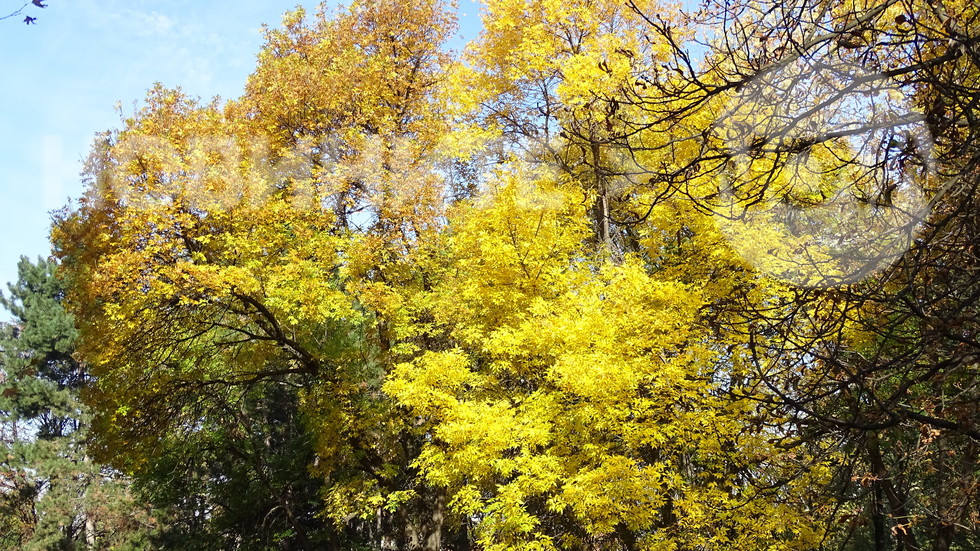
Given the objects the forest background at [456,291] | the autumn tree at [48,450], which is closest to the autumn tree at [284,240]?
the forest background at [456,291]

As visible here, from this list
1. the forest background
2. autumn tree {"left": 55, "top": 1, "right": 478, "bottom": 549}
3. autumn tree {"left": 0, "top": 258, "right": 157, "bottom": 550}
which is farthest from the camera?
autumn tree {"left": 0, "top": 258, "right": 157, "bottom": 550}

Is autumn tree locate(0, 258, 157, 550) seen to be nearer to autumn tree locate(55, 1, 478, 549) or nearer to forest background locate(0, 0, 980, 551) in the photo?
forest background locate(0, 0, 980, 551)

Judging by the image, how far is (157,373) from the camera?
1097cm

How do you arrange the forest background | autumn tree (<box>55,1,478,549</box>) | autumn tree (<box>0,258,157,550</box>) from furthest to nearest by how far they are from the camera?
autumn tree (<box>0,258,157,550</box>) → autumn tree (<box>55,1,478,549</box>) → the forest background

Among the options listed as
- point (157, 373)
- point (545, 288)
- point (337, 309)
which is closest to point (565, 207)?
point (545, 288)

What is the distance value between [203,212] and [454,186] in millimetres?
5183

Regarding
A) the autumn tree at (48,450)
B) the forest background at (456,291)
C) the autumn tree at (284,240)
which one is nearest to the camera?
the forest background at (456,291)

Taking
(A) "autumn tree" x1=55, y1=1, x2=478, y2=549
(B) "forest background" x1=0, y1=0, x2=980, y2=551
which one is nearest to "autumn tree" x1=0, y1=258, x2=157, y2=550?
(B) "forest background" x1=0, y1=0, x2=980, y2=551

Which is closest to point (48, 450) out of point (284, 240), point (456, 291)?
point (284, 240)

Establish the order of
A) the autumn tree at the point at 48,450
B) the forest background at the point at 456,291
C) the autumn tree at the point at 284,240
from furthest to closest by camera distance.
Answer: the autumn tree at the point at 48,450 < the autumn tree at the point at 284,240 < the forest background at the point at 456,291

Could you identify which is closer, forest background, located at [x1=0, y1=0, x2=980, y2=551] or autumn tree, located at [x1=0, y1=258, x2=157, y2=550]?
forest background, located at [x1=0, y1=0, x2=980, y2=551]

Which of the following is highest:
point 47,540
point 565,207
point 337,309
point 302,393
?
point 565,207

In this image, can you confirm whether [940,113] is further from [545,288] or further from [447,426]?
[545,288]

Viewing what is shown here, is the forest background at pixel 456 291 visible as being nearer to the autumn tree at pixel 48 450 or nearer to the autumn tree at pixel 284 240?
the autumn tree at pixel 284 240
